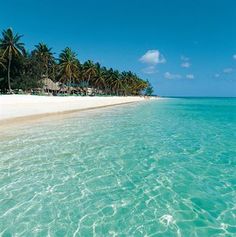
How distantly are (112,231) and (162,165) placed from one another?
416cm

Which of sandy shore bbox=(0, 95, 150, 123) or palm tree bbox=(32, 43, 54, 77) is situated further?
palm tree bbox=(32, 43, 54, 77)

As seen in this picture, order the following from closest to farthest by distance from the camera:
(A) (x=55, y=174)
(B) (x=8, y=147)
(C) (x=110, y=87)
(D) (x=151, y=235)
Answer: (D) (x=151, y=235), (A) (x=55, y=174), (B) (x=8, y=147), (C) (x=110, y=87)

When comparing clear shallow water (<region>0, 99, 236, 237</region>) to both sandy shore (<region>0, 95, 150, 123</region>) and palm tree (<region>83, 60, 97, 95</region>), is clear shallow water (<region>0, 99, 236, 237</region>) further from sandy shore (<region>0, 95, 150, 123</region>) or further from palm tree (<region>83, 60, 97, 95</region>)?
palm tree (<region>83, 60, 97, 95</region>)

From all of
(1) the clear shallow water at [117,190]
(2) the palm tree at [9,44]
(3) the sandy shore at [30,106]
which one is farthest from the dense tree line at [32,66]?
(1) the clear shallow water at [117,190]

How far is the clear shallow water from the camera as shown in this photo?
462cm

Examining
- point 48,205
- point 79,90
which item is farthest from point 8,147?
point 79,90

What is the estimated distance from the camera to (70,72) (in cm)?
5162

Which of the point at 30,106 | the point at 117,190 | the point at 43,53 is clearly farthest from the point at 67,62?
the point at 117,190

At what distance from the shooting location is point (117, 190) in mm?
6234

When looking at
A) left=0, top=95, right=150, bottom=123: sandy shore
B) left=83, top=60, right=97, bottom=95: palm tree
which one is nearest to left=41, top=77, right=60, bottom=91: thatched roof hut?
left=83, top=60, right=97, bottom=95: palm tree

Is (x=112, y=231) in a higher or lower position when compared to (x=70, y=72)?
lower

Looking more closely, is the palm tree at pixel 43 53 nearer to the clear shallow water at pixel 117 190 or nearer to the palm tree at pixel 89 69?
the palm tree at pixel 89 69

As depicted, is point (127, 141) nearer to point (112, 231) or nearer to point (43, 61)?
point (112, 231)

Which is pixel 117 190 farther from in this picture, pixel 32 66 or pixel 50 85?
pixel 50 85
